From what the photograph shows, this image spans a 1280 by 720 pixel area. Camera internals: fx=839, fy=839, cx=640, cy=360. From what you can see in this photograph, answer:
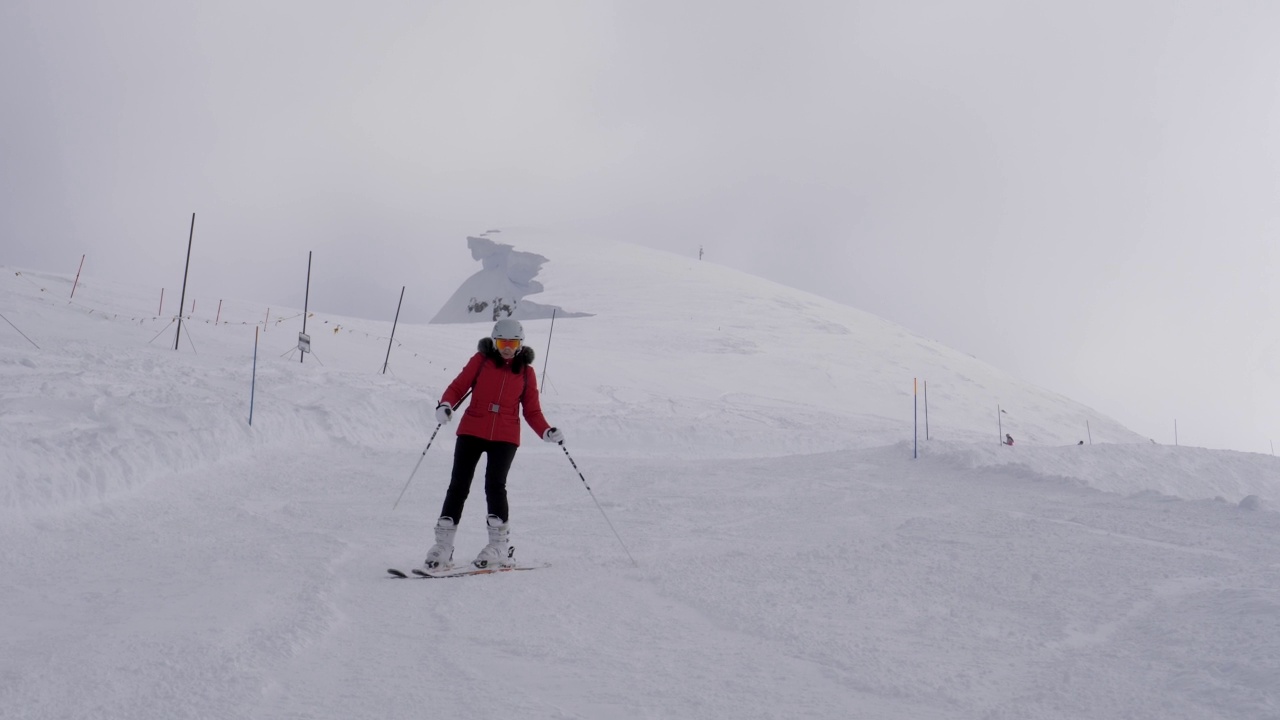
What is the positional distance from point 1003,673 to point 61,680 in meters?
3.72

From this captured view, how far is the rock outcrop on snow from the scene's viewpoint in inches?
2650

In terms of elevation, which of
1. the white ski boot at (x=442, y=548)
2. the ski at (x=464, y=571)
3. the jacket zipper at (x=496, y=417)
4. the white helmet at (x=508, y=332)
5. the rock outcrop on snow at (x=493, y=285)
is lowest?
the ski at (x=464, y=571)

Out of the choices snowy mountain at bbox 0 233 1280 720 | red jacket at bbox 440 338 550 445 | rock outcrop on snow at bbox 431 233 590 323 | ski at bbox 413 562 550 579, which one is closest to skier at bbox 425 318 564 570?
red jacket at bbox 440 338 550 445

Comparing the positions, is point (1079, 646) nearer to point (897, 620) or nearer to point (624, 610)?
point (897, 620)

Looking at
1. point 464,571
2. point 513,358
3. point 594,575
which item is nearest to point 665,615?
point 594,575

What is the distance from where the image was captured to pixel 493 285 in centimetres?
7344

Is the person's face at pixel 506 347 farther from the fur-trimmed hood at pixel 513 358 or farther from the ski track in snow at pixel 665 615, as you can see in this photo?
the ski track in snow at pixel 665 615

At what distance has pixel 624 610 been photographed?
463 centimetres

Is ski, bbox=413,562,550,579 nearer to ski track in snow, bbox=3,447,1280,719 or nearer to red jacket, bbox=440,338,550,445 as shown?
ski track in snow, bbox=3,447,1280,719

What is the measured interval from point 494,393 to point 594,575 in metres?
1.53

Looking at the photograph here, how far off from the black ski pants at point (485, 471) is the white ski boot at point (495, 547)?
6cm

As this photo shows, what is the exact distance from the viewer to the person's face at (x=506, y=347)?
621cm

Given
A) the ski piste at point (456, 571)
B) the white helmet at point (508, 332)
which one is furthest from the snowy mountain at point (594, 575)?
the white helmet at point (508, 332)

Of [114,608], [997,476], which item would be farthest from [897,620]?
[997,476]
